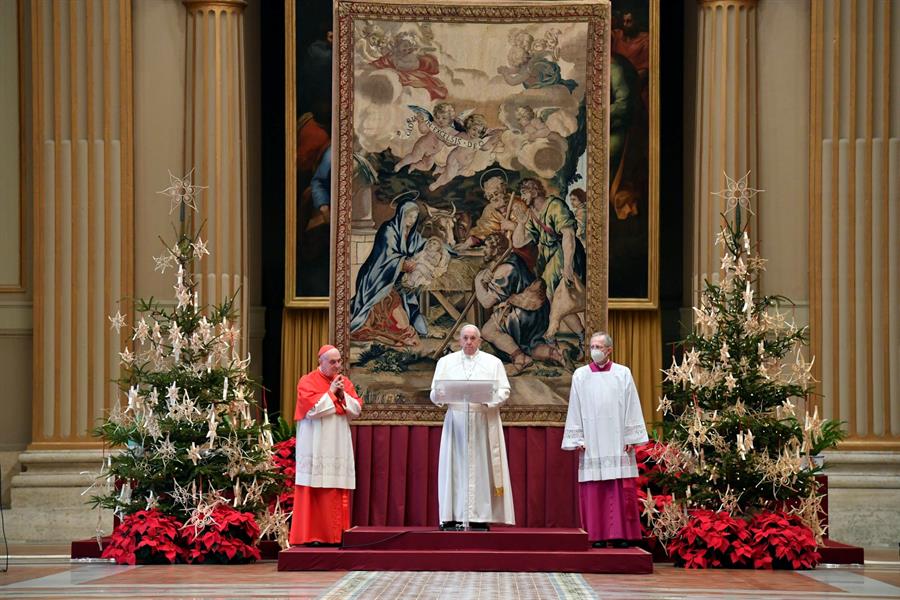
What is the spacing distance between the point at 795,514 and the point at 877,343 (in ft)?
11.4

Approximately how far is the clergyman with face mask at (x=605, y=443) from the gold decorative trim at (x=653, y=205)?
422 cm

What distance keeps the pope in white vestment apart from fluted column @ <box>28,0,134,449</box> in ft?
14.7

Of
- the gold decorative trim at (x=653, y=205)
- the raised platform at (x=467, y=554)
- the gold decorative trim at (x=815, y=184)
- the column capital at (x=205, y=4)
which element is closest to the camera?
the raised platform at (x=467, y=554)

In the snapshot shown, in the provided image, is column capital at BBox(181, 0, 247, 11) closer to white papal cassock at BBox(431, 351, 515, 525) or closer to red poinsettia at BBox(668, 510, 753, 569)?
white papal cassock at BBox(431, 351, 515, 525)

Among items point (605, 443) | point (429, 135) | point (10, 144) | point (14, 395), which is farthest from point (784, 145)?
point (14, 395)

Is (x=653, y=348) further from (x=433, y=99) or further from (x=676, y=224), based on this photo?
(x=433, y=99)

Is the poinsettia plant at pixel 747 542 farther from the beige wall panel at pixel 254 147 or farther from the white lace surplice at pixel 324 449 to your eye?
the beige wall panel at pixel 254 147

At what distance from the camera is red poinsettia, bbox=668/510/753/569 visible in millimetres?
12250

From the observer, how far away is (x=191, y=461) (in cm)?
1283

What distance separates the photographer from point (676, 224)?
18406 mm

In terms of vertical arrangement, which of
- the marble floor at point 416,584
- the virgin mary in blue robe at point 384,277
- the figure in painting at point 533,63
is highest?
the figure in painting at point 533,63

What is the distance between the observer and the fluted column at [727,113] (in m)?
16.1

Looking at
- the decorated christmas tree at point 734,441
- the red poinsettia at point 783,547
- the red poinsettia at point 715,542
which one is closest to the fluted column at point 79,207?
the decorated christmas tree at point 734,441

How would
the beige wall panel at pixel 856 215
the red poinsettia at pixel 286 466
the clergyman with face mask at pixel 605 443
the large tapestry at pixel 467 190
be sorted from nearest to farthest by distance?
the clergyman with face mask at pixel 605 443 → the red poinsettia at pixel 286 466 → the large tapestry at pixel 467 190 → the beige wall panel at pixel 856 215
